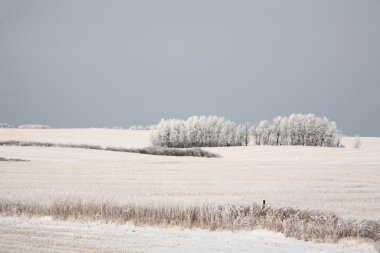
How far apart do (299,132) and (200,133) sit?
72.0 feet

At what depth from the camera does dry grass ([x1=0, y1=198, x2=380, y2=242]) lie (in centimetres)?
1891

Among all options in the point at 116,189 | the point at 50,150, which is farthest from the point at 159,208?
the point at 50,150

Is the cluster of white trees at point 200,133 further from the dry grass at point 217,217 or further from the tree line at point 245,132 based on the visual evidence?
the dry grass at point 217,217

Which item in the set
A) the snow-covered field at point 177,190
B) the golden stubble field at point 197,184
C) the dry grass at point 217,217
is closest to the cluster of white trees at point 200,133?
the snow-covered field at point 177,190

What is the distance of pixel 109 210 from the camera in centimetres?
2230

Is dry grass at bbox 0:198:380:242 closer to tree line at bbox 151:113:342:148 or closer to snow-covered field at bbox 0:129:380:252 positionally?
snow-covered field at bbox 0:129:380:252

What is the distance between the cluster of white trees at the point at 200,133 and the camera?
119m

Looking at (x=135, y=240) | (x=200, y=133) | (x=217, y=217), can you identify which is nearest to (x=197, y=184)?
(x=217, y=217)

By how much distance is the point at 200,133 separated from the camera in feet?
402

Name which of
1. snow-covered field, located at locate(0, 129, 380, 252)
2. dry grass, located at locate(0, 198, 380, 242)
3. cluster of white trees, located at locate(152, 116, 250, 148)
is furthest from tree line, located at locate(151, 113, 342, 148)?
dry grass, located at locate(0, 198, 380, 242)

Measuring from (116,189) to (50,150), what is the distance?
37.6 metres

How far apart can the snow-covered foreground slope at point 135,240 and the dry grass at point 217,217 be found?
598mm

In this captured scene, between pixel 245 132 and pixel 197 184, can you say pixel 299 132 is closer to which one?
pixel 245 132

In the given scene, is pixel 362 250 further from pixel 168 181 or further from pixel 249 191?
pixel 168 181
